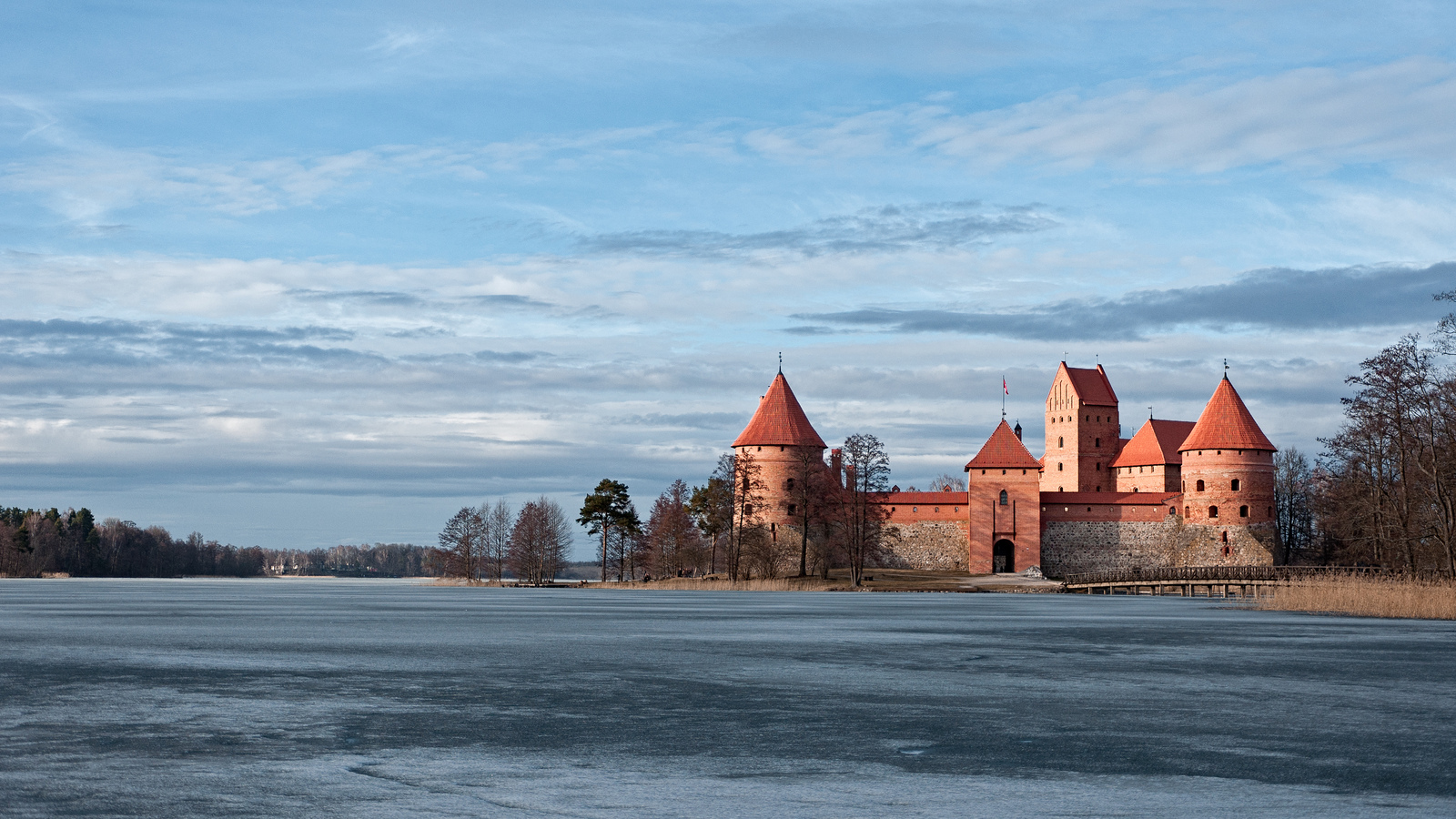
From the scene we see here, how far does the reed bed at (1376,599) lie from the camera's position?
29.3 m

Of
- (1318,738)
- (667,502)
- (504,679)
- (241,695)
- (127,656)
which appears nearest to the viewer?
(1318,738)

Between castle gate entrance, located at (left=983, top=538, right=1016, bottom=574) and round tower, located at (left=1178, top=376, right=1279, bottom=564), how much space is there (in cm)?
1000

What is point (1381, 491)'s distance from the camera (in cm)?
4775

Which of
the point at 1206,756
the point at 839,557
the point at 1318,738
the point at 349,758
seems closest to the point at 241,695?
the point at 349,758

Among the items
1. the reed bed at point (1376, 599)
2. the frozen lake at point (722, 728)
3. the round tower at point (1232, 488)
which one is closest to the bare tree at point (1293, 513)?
the round tower at point (1232, 488)

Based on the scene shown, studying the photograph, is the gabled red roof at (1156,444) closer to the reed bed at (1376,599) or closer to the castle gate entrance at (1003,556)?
the castle gate entrance at (1003,556)

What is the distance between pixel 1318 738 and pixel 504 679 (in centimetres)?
750

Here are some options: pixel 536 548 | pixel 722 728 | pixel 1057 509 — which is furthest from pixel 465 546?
pixel 722 728

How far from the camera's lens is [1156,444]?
276 feet

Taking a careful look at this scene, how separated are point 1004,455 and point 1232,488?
12533 millimetres

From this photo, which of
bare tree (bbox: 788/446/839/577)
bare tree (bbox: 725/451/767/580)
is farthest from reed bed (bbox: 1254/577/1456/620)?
bare tree (bbox: 725/451/767/580)

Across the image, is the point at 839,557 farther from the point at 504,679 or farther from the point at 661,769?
the point at 661,769

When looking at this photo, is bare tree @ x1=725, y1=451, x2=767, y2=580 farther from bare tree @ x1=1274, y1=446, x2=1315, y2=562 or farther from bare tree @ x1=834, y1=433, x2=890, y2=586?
bare tree @ x1=1274, y1=446, x2=1315, y2=562

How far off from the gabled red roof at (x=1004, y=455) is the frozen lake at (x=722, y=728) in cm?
5628
